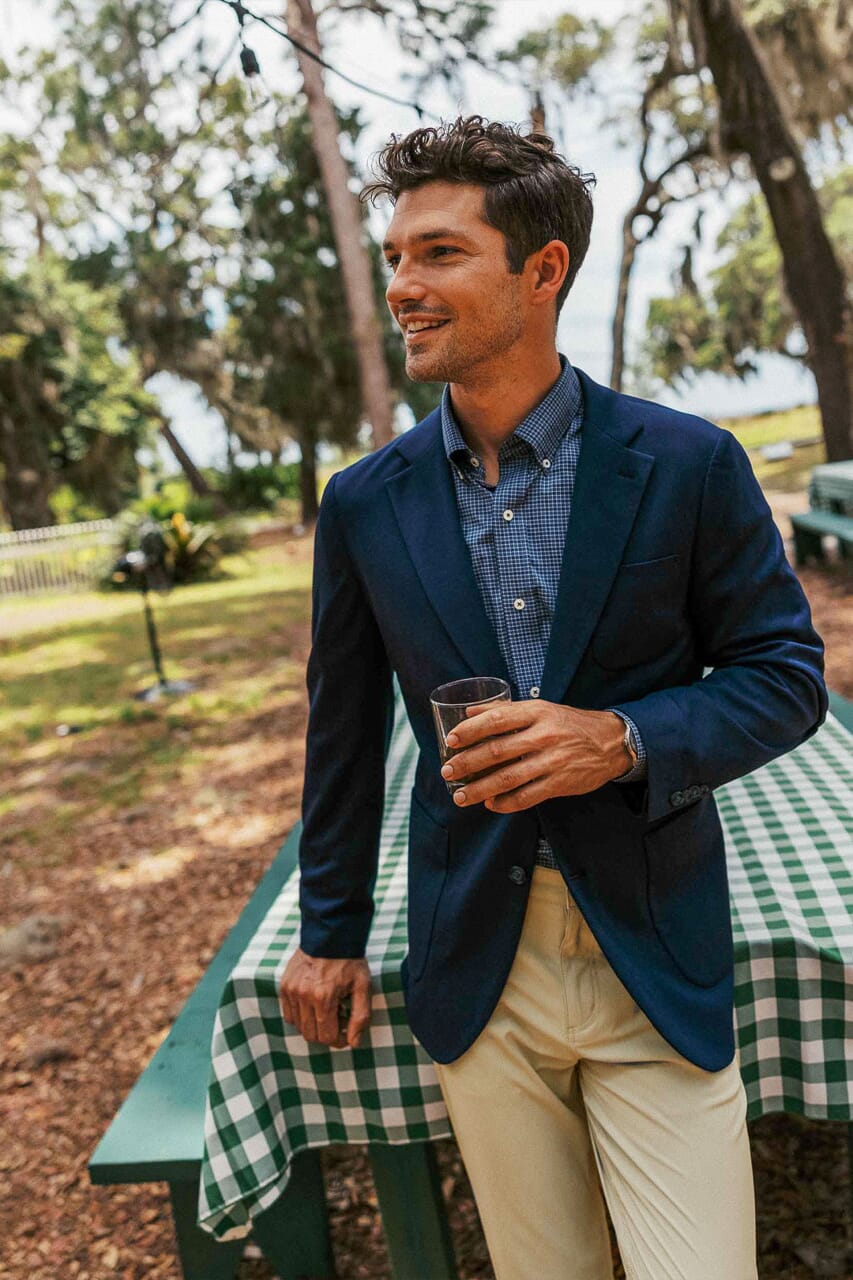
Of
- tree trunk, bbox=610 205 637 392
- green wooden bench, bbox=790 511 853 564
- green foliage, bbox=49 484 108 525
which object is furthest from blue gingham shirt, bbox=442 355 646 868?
green foliage, bbox=49 484 108 525

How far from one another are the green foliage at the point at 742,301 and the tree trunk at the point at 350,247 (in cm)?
1674

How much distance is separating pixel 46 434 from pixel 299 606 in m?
12.7

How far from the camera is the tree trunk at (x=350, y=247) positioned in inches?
380

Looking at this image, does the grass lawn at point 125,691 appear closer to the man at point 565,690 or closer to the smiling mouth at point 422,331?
the man at point 565,690

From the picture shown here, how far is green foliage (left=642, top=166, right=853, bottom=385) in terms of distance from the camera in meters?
29.1

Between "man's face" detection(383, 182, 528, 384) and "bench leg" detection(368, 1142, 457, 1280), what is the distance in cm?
158

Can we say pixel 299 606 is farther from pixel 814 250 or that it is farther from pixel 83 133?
pixel 83 133

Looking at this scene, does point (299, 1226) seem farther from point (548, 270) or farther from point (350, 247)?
point (350, 247)

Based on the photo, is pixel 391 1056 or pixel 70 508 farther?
pixel 70 508

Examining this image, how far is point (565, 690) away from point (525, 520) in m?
0.29

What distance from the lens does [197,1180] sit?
7.21 ft

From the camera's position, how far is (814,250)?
33.9 feet

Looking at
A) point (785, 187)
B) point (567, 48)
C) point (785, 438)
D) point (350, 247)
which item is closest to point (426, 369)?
point (350, 247)

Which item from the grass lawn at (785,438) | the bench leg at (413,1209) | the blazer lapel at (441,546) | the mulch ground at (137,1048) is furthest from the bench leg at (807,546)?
the blazer lapel at (441,546)
